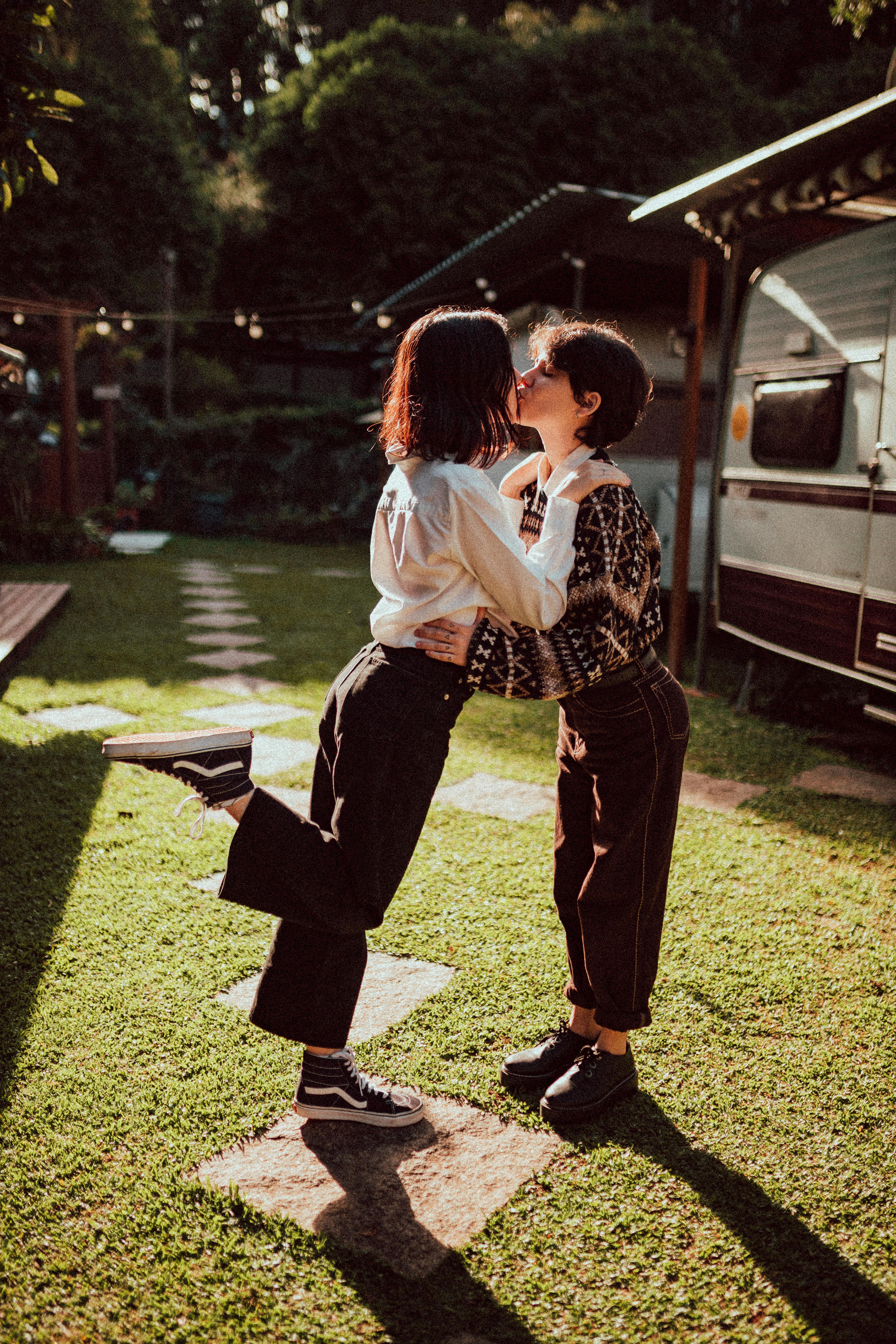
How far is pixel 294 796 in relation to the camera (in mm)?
3992

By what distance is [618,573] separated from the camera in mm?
1884

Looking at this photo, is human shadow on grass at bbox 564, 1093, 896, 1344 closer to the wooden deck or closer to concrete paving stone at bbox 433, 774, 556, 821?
concrete paving stone at bbox 433, 774, 556, 821

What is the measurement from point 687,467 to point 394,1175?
542cm

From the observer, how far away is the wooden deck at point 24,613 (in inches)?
214

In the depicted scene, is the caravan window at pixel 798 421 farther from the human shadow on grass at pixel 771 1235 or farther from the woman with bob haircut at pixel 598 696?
the human shadow on grass at pixel 771 1235

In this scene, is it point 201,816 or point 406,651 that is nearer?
point 406,651

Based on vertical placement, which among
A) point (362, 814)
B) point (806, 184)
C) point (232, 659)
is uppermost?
point (806, 184)

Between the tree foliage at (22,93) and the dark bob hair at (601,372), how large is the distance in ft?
5.94

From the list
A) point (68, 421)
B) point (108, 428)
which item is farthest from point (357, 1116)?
point (108, 428)

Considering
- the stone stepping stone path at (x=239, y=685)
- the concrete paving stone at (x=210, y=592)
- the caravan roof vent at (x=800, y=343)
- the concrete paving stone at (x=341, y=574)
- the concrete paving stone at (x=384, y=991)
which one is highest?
the caravan roof vent at (x=800, y=343)

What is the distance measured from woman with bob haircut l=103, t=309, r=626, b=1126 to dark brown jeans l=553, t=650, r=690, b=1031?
313 millimetres

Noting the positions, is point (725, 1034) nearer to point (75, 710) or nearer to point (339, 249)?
point (75, 710)

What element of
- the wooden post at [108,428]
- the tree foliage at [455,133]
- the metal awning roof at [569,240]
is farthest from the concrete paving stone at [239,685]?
the tree foliage at [455,133]

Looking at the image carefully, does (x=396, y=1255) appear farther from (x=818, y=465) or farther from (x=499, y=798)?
(x=818, y=465)
